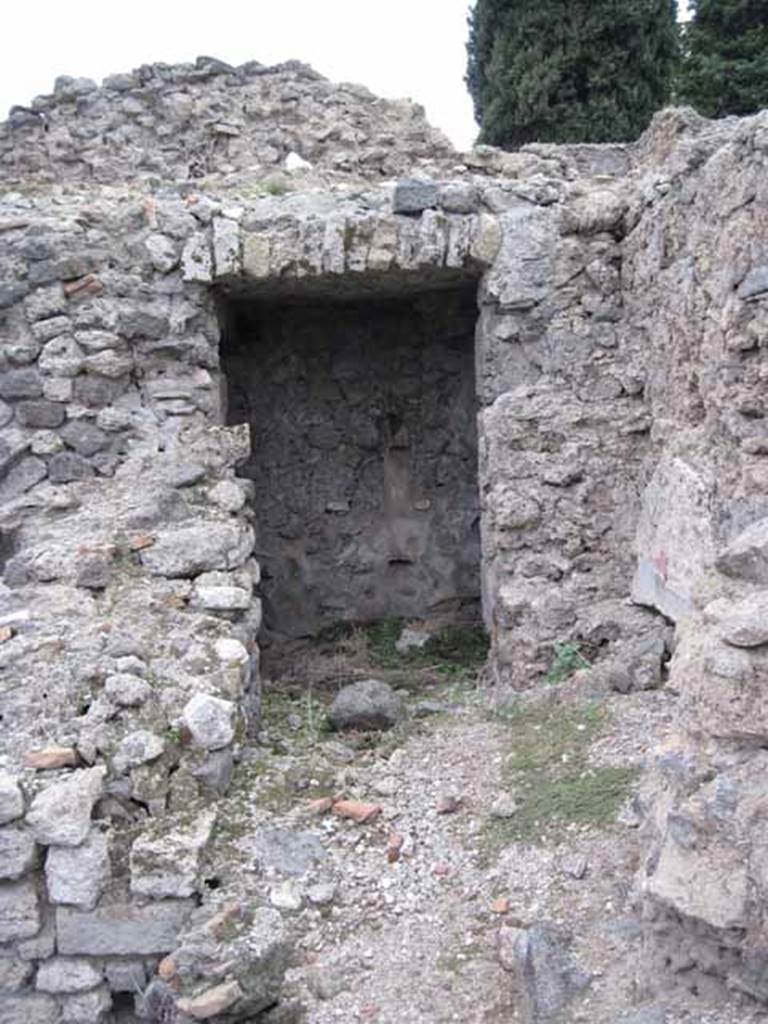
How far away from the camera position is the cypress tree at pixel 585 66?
953cm

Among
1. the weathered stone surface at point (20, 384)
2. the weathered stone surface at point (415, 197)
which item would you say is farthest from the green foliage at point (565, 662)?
the weathered stone surface at point (20, 384)

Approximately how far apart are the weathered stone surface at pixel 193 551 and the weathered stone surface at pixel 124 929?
1464 mm

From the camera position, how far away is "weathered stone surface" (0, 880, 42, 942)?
3045mm

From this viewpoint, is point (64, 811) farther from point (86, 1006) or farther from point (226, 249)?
point (226, 249)

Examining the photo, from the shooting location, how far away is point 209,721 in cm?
349

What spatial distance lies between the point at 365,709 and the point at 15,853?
1.57 meters

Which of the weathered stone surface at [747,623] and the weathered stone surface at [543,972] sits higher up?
the weathered stone surface at [747,623]

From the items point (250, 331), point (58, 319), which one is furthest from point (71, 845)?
point (250, 331)

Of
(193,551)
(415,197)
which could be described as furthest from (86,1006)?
(415,197)

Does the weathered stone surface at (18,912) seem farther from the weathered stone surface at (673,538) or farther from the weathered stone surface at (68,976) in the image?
the weathered stone surface at (673,538)

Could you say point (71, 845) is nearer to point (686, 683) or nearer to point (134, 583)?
point (134, 583)

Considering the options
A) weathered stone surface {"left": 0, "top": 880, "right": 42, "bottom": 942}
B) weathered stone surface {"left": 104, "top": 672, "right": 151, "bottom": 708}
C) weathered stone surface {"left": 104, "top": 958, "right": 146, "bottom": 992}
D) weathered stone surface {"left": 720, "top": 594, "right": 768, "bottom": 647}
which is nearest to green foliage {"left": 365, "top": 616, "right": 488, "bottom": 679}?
weathered stone surface {"left": 104, "top": 672, "right": 151, "bottom": 708}

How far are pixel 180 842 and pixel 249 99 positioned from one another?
5019mm

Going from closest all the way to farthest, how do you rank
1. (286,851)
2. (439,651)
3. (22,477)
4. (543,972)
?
(543,972)
(286,851)
(22,477)
(439,651)
